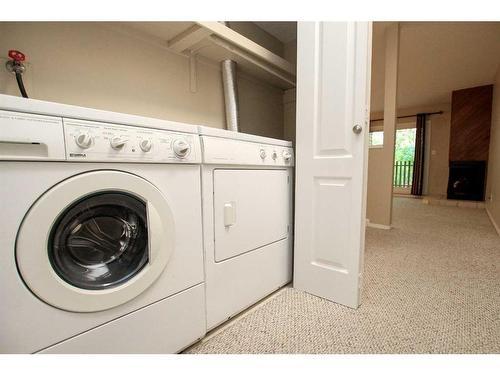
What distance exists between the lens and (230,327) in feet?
3.26

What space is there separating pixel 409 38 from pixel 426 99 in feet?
10.2

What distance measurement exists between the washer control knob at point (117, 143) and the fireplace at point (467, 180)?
5.58m

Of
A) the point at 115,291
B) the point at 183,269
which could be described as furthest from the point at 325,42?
the point at 115,291

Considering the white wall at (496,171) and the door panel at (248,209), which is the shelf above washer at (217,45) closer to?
the door panel at (248,209)

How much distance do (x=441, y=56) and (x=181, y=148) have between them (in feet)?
13.3

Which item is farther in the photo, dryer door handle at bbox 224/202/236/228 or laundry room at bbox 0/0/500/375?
dryer door handle at bbox 224/202/236/228

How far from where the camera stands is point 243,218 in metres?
1.06

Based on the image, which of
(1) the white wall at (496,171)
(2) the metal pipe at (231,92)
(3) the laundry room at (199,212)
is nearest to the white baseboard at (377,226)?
(3) the laundry room at (199,212)

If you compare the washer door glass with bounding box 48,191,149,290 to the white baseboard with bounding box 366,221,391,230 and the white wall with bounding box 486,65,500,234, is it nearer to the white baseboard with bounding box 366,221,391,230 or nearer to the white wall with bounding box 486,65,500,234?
the white baseboard with bounding box 366,221,391,230

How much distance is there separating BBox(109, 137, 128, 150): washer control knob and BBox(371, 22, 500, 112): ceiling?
292cm

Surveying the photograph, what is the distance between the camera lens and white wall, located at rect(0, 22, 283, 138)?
1022 mm

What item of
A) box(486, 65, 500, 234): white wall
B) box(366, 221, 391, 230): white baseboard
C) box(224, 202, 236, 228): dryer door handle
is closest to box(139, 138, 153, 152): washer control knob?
box(224, 202, 236, 228): dryer door handle

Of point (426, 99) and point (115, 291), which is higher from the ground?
point (426, 99)
